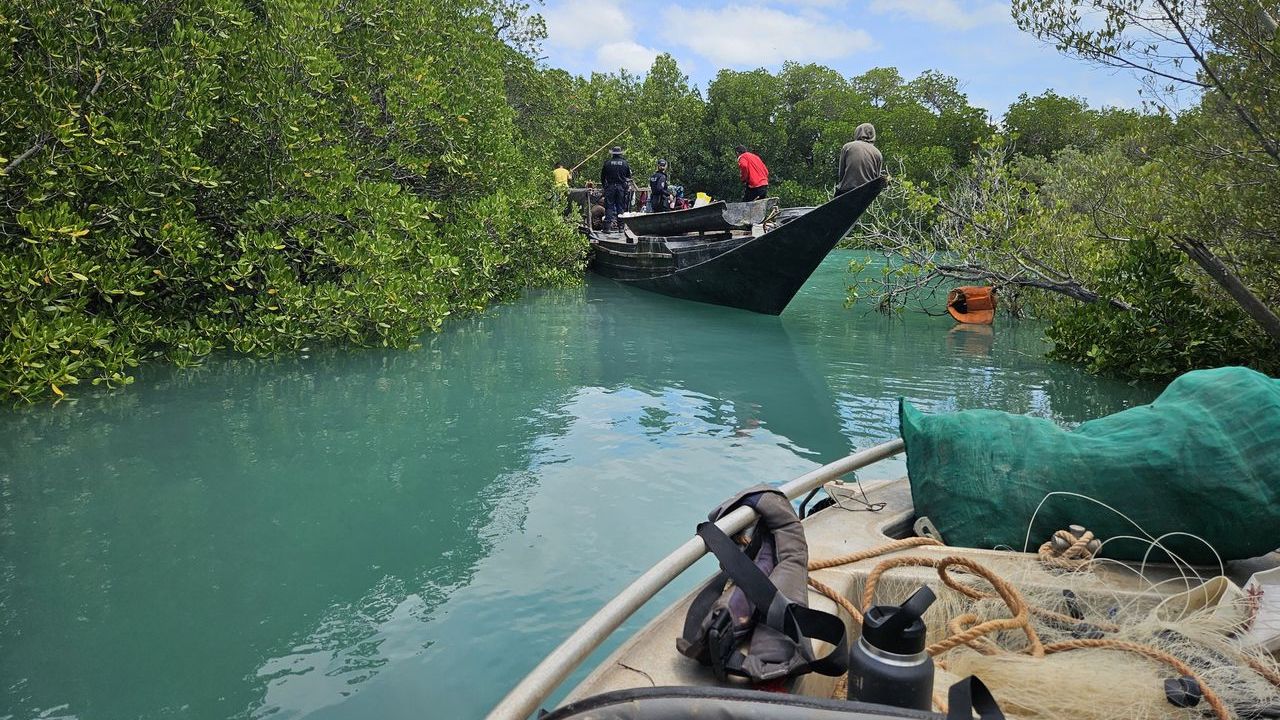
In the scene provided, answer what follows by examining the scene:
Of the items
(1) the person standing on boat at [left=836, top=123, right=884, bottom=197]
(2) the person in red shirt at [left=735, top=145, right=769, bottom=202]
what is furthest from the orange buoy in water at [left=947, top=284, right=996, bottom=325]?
(2) the person in red shirt at [left=735, top=145, right=769, bottom=202]

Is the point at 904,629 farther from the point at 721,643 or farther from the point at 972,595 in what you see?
the point at 972,595

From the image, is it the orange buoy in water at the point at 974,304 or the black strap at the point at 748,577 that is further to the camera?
the orange buoy in water at the point at 974,304

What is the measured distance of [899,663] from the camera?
1597 millimetres

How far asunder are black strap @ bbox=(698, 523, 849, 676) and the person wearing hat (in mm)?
16059

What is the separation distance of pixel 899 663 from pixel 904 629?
2.7 inches

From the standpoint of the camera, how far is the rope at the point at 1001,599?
1834 mm

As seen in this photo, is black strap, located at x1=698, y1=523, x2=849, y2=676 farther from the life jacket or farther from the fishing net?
the fishing net

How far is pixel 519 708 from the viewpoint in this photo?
163cm

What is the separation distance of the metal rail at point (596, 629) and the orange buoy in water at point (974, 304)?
11.8m

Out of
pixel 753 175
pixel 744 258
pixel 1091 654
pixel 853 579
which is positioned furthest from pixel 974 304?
pixel 1091 654

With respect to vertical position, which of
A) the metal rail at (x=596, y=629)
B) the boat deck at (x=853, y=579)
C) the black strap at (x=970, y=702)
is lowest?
the boat deck at (x=853, y=579)

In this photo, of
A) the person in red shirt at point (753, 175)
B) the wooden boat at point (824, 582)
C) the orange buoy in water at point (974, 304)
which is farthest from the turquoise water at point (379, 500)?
the person in red shirt at point (753, 175)

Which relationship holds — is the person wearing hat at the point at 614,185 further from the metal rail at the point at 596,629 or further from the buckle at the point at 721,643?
the buckle at the point at 721,643

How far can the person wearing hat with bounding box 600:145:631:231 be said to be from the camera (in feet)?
57.6
